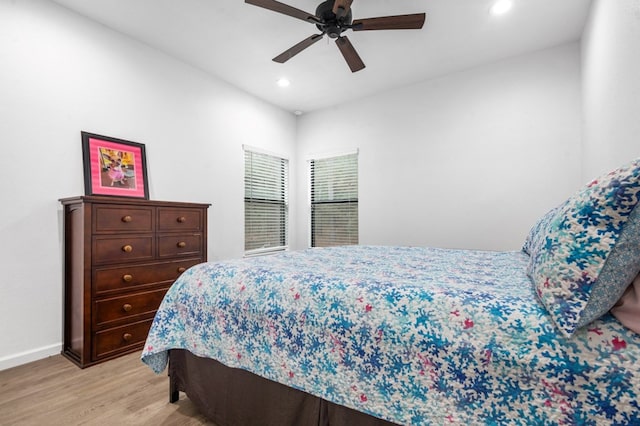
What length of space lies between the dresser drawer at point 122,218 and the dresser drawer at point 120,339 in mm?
751

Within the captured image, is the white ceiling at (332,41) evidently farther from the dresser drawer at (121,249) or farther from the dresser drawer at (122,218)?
the dresser drawer at (121,249)

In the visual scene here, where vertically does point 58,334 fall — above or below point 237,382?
below

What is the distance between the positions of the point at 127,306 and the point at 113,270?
0.30 metres

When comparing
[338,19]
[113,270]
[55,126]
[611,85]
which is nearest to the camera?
[611,85]

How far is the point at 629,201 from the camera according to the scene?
2.30 feet

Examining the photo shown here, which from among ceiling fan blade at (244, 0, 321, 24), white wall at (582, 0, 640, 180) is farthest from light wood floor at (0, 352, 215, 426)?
white wall at (582, 0, 640, 180)

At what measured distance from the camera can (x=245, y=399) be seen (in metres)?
1.33

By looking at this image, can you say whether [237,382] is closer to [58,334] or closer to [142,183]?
[58,334]

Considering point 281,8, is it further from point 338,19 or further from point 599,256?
point 599,256

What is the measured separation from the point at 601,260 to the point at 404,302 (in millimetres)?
504

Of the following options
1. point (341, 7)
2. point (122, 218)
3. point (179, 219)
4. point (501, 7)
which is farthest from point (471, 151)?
point (122, 218)

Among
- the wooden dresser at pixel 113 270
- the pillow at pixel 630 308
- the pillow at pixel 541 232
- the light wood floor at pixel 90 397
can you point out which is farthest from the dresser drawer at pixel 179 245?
the pillow at pixel 630 308

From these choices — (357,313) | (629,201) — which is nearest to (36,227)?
(357,313)

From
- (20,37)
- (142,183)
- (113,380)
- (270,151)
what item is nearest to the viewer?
(113,380)
